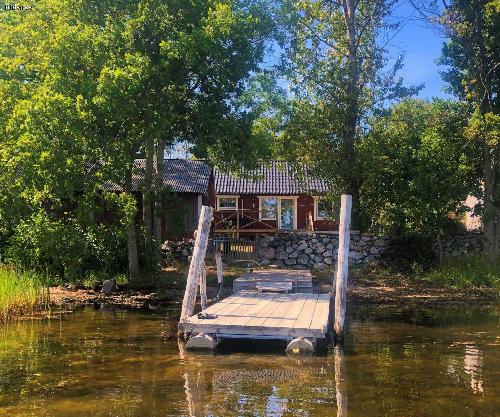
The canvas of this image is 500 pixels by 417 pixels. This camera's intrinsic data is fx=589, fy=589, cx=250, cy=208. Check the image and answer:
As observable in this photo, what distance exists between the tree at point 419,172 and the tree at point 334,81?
0.84 metres

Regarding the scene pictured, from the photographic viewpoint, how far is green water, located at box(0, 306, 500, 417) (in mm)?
7113

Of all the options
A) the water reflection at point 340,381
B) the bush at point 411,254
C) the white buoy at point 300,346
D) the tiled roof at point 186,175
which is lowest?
the water reflection at point 340,381

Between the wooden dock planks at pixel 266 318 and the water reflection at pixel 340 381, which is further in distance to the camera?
the wooden dock planks at pixel 266 318

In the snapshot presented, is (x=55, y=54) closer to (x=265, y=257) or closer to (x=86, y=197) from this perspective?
(x=86, y=197)

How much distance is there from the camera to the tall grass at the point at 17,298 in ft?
42.4

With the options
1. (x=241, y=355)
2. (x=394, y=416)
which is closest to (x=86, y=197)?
(x=241, y=355)

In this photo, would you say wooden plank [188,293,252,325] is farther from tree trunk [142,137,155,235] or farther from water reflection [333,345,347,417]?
tree trunk [142,137,155,235]

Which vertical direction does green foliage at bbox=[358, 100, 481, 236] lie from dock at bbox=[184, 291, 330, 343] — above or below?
above

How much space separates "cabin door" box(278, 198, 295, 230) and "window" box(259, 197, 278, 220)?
0.38m

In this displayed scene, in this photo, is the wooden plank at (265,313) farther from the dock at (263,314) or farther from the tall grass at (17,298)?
the tall grass at (17,298)

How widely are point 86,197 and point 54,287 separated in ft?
10.2

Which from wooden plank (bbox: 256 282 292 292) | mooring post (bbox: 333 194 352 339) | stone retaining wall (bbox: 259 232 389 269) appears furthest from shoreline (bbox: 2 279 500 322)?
mooring post (bbox: 333 194 352 339)

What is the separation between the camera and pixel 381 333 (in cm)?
1205

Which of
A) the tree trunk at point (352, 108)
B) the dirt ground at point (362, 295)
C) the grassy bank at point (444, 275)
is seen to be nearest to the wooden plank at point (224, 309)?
the dirt ground at point (362, 295)
